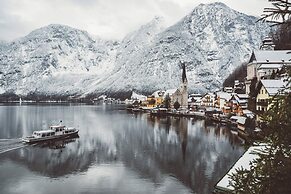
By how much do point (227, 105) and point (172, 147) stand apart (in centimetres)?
3941

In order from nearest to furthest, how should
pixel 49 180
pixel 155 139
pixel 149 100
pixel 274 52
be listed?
pixel 49 180
pixel 155 139
pixel 274 52
pixel 149 100


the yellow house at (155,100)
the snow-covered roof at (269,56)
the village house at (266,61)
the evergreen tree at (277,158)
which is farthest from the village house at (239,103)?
the yellow house at (155,100)

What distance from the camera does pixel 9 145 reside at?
36125 millimetres

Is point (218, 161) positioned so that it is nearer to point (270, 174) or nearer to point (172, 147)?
point (172, 147)

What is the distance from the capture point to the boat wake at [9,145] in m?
33.8

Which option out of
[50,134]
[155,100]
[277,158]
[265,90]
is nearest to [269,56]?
[265,90]

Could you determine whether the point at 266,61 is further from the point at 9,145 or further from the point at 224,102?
the point at 9,145

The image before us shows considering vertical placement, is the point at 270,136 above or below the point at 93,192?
above

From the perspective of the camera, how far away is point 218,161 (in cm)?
2775

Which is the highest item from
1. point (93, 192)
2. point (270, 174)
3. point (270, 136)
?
point (270, 136)

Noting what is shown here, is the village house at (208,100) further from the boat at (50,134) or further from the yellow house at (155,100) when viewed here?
the boat at (50,134)

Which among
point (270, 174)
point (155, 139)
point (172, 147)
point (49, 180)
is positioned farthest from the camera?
point (155, 139)

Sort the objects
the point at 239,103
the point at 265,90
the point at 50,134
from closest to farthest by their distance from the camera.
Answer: the point at 265,90 → the point at 50,134 → the point at 239,103

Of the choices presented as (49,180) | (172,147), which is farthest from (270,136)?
(172,147)
